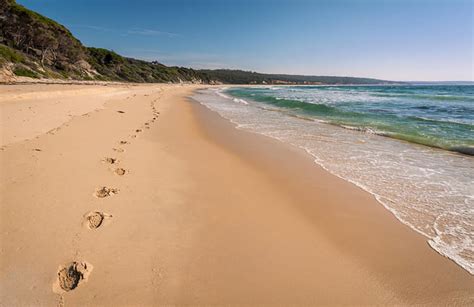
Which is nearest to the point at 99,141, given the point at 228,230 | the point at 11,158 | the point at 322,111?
the point at 11,158

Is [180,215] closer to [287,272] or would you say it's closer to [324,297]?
[287,272]

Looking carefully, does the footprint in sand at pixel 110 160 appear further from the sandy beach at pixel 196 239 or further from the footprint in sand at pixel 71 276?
the footprint in sand at pixel 71 276

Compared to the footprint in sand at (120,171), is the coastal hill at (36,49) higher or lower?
higher

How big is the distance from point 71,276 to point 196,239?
1.12 m

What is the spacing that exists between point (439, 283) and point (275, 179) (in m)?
2.82

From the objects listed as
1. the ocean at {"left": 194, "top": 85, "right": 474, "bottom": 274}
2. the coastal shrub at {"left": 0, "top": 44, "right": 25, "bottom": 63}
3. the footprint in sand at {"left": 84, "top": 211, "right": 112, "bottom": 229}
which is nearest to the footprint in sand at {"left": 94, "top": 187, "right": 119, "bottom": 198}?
the footprint in sand at {"left": 84, "top": 211, "right": 112, "bottom": 229}

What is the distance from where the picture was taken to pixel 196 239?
→ 2.83m

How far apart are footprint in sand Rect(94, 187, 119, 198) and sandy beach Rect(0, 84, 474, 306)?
2cm

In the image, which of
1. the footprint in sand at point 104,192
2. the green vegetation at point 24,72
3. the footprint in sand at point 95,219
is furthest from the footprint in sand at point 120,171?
the green vegetation at point 24,72

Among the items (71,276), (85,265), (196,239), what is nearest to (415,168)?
(196,239)

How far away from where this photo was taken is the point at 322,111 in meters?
17.7

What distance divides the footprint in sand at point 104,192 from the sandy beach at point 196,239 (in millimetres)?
21

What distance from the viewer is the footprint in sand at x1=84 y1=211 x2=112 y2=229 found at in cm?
289

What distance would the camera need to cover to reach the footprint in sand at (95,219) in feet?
9.50
